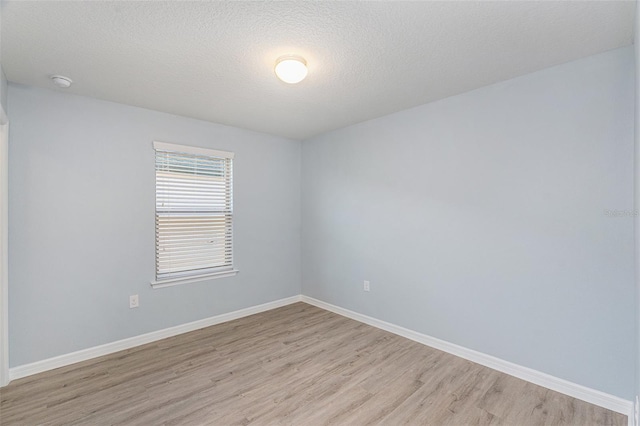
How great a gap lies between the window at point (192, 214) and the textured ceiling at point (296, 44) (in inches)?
30.8

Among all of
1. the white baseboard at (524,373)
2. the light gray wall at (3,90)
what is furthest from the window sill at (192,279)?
the light gray wall at (3,90)

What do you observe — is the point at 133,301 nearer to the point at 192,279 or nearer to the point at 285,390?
the point at 192,279

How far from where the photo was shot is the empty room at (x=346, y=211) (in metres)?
1.91

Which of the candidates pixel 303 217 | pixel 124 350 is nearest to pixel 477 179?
pixel 303 217

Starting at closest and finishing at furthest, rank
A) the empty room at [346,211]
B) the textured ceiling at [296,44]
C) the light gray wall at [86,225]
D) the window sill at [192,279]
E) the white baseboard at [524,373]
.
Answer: the textured ceiling at [296,44]
the empty room at [346,211]
the white baseboard at [524,373]
the light gray wall at [86,225]
the window sill at [192,279]

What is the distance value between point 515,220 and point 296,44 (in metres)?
2.19

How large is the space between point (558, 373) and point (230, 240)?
3.45 metres

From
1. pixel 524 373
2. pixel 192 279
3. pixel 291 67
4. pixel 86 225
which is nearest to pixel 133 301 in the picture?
pixel 192 279

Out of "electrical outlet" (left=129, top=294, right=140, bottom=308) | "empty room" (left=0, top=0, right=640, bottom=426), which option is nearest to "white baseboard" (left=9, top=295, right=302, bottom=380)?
"empty room" (left=0, top=0, right=640, bottom=426)

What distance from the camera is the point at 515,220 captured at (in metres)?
2.48

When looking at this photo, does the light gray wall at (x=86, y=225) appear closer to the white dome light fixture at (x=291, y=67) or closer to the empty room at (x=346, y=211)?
the empty room at (x=346, y=211)

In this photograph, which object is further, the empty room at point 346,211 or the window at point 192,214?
the window at point 192,214

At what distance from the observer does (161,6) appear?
161 centimetres

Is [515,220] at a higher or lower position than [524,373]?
higher
